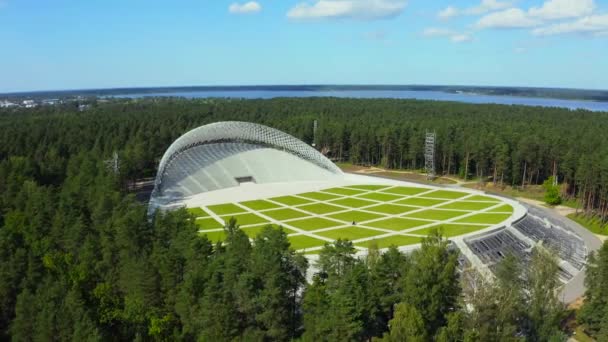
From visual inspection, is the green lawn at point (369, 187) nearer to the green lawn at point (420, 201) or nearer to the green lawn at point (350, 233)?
the green lawn at point (420, 201)

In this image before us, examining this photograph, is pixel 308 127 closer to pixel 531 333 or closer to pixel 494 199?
pixel 494 199

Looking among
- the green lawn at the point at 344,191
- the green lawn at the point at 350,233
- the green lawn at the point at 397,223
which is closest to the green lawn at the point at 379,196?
the green lawn at the point at 344,191

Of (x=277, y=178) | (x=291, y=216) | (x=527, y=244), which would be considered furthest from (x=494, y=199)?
(x=277, y=178)

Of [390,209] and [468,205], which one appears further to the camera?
[468,205]

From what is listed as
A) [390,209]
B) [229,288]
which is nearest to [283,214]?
[390,209]

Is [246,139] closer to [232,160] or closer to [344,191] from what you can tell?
[232,160]
